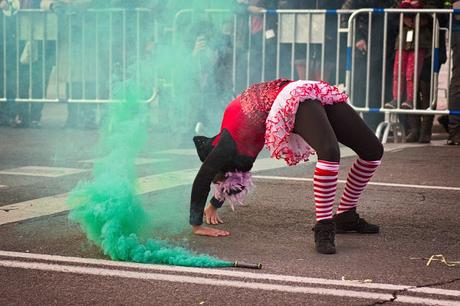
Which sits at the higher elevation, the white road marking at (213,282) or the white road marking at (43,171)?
the white road marking at (213,282)

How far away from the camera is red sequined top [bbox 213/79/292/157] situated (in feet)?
19.5

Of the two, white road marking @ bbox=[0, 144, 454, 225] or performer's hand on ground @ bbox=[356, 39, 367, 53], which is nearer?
white road marking @ bbox=[0, 144, 454, 225]

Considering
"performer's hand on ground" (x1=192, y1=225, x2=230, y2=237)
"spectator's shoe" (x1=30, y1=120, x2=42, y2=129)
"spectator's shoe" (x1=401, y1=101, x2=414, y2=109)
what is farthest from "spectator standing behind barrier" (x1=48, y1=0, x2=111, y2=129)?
"spectator's shoe" (x1=401, y1=101, x2=414, y2=109)

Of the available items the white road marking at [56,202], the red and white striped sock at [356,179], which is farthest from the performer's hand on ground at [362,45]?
the red and white striped sock at [356,179]

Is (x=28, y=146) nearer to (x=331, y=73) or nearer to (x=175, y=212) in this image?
(x=331, y=73)

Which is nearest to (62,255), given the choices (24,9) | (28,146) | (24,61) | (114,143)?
(114,143)

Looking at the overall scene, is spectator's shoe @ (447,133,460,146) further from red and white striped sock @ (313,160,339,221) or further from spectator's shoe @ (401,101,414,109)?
red and white striped sock @ (313,160,339,221)

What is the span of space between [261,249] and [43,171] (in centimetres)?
376

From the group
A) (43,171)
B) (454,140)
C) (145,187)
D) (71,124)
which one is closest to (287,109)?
(145,187)

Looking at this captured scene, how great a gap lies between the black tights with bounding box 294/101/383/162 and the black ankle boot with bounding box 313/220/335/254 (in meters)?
0.35

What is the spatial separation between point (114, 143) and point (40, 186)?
229 centimetres

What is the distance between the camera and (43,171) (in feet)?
29.8

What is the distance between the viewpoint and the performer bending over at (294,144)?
18.9 ft

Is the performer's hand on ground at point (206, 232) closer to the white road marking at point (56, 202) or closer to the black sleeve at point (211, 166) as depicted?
the black sleeve at point (211, 166)
